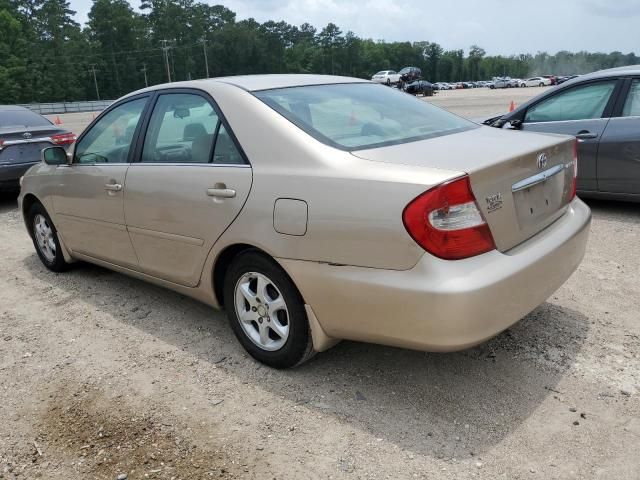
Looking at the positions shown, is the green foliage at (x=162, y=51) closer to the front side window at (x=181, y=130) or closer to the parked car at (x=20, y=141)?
the parked car at (x=20, y=141)

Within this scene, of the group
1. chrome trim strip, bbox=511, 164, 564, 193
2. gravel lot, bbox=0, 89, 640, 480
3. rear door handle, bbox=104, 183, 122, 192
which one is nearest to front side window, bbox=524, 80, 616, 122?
gravel lot, bbox=0, 89, 640, 480

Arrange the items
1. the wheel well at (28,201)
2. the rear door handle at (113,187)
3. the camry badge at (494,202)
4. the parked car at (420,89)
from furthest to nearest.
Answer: the parked car at (420,89)
the wheel well at (28,201)
the rear door handle at (113,187)
the camry badge at (494,202)

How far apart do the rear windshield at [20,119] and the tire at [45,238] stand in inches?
163

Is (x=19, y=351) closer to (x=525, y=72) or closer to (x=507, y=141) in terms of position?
(x=507, y=141)

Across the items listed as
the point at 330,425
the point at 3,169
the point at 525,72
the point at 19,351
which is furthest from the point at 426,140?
the point at 525,72

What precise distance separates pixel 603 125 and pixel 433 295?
4.63 meters

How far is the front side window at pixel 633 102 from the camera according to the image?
5879mm

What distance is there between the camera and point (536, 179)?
9.61 ft

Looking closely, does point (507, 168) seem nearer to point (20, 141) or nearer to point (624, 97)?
point (624, 97)

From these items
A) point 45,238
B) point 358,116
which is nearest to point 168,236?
point 358,116

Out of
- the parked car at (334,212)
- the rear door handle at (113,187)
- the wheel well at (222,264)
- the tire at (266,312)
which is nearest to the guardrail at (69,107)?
the rear door handle at (113,187)

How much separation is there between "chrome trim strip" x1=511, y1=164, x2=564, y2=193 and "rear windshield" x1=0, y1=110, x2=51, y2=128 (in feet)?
27.2

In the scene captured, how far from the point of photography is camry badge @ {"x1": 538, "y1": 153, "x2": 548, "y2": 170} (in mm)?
2951

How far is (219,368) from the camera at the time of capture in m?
3.37
